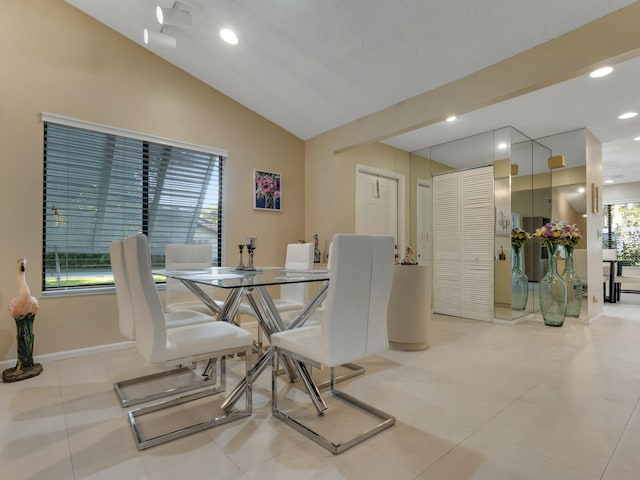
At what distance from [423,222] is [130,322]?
4248mm

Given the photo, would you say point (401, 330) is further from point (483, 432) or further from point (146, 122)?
point (146, 122)

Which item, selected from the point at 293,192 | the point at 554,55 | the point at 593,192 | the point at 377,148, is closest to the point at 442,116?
the point at 554,55

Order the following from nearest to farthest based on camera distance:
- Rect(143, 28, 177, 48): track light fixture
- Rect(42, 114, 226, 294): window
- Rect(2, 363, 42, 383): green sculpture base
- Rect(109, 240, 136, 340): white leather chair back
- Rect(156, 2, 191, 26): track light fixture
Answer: Rect(109, 240, 136, 340): white leather chair back → Rect(2, 363, 42, 383): green sculpture base → Rect(156, 2, 191, 26): track light fixture → Rect(143, 28, 177, 48): track light fixture → Rect(42, 114, 226, 294): window

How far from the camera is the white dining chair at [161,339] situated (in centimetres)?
164

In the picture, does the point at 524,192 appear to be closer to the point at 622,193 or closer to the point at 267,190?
the point at 267,190

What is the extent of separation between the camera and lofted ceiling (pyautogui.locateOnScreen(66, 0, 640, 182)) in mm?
2396

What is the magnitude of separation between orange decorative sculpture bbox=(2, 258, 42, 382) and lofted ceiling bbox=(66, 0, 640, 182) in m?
2.43

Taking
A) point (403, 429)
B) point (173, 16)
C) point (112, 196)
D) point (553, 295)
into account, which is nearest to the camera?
point (403, 429)

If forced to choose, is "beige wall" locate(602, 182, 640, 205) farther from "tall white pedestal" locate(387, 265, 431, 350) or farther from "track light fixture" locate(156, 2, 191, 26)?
"track light fixture" locate(156, 2, 191, 26)

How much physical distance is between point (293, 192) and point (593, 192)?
4.06 metres

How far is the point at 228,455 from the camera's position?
5.19ft

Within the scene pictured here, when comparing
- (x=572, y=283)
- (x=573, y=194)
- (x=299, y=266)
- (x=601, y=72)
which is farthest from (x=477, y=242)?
(x=299, y=266)

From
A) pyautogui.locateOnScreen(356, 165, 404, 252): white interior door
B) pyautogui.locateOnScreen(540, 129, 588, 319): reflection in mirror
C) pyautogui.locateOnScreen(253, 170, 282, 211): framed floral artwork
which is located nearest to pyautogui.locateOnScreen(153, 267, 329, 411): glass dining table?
pyautogui.locateOnScreen(253, 170, 282, 211): framed floral artwork

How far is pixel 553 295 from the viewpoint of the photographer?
425cm
